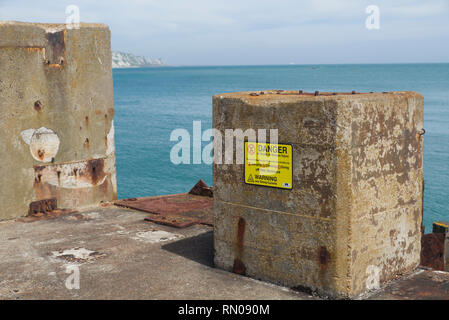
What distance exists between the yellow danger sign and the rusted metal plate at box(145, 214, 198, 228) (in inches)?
81.9

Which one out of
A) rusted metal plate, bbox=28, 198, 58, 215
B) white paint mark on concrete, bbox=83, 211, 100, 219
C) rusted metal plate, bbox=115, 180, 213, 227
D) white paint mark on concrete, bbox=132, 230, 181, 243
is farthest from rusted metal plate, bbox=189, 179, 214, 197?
rusted metal plate, bbox=28, 198, 58, 215

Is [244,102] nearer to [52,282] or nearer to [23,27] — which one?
[52,282]

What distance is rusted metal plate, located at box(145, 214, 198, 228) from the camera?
21.0 ft

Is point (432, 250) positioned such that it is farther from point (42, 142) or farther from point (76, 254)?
point (42, 142)

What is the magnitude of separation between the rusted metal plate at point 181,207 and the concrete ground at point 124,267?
22 cm

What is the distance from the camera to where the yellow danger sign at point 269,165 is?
4.29m

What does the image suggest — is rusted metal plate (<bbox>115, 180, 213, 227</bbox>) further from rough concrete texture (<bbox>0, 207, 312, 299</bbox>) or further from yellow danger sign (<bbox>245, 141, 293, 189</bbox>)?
yellow danger sign (<bbox>245, 141, 293, 189</bbox>)

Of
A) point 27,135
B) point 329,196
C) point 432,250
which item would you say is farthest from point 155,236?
point 432,250

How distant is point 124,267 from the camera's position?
195 inches

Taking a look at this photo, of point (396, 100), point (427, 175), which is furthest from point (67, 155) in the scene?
point (427, 175)

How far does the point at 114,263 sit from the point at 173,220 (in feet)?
5.19
